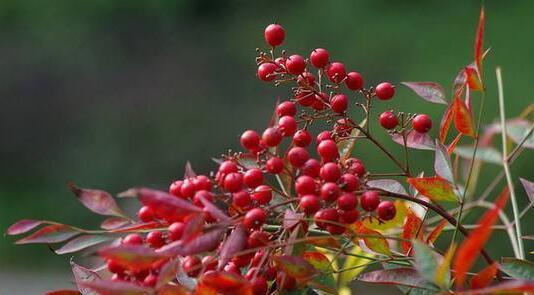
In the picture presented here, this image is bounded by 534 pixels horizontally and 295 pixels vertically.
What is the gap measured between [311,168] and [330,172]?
0.04ft

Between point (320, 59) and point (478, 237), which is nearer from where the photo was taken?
point (478, 237)

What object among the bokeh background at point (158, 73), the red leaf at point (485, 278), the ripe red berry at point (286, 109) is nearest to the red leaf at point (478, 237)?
the red leaf at point (485, 278)

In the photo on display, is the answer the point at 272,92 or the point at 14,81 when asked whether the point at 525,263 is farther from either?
the point at 14,81

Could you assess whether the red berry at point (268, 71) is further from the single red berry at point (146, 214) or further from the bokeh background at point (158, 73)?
the bokeh background at point (158, 73)

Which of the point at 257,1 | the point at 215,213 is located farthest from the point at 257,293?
the point at 257,1

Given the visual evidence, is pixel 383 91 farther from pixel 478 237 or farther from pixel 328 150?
pixel 478 237

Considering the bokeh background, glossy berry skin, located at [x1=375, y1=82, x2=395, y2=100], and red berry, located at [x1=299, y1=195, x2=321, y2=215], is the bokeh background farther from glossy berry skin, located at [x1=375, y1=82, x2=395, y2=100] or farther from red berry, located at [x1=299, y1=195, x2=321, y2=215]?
red berry, located at [x1=299, y1=195, x2=321, y2=215]

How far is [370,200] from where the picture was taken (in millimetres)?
→ 419

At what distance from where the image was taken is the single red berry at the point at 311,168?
0.43 m

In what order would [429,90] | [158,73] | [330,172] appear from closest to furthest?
[330,172]
[429,90]
[158,73]

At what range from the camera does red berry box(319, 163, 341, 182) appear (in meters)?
0.42

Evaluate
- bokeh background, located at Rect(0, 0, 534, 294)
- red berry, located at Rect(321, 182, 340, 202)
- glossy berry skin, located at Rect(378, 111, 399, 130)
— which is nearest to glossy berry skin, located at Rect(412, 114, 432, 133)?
glossy berry skin, located at Rect(378, 111, 399, 130)

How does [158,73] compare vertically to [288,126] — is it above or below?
below

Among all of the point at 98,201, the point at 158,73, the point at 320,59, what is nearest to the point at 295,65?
the point at 320,59
